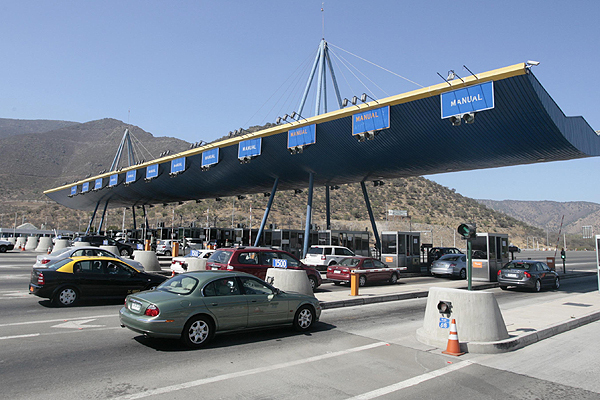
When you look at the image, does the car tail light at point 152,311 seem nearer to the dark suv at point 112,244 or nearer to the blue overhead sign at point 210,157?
the blue overhead sign at point 210,157

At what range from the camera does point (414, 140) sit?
23578mm

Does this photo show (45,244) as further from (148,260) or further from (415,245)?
(415,245)

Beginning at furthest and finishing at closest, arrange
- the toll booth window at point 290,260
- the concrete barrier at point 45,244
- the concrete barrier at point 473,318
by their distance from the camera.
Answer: the concrete barrier at point 45,244, the toll booth window at point 290,260, the concrete barrier at point 473,318

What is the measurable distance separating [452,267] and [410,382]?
18853 millimetres

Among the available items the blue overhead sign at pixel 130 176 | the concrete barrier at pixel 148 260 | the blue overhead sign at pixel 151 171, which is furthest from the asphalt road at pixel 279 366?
the blue overhead sign at pixel 130 176

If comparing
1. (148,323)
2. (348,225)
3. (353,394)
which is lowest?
(353,394)

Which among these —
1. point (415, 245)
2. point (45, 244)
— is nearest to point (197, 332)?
point (415, 245)

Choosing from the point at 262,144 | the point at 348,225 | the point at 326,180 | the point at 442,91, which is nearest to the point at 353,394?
the point at 442,91

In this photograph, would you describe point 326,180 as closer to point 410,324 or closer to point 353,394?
point 410,324

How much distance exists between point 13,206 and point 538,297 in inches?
4201

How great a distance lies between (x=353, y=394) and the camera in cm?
570

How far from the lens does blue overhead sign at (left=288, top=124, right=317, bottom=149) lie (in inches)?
962

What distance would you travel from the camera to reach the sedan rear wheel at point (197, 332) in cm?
763

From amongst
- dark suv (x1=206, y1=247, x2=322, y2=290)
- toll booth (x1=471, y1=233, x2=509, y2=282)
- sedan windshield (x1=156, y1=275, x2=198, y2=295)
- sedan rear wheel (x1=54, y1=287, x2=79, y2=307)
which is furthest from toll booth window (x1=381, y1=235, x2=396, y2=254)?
sedan windshield (x1=156, y1=275, x2=198, y2=295)
